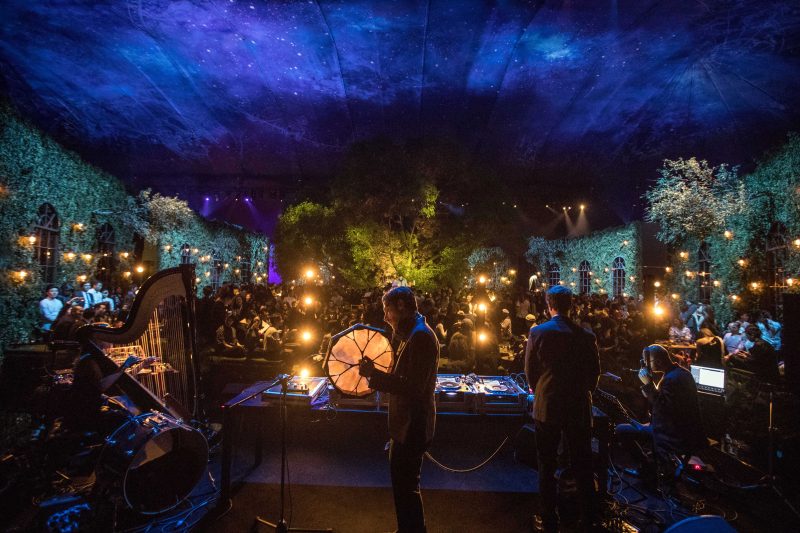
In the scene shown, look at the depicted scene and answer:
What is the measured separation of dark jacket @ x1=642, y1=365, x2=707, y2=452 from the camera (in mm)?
3674

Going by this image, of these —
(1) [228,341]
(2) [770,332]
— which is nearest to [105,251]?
(1) [228,341]

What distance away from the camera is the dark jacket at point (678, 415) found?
3.67 meters

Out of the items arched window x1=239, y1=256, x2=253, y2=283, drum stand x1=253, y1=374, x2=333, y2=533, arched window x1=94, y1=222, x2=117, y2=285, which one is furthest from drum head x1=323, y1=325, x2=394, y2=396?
arched window x1=239, y1=256, x2=253, y2=283

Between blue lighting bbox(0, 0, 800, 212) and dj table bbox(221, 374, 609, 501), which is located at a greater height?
blue lighting bbox(0, 0, 800, 212)

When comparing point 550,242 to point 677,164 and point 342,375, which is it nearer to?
point 677,164

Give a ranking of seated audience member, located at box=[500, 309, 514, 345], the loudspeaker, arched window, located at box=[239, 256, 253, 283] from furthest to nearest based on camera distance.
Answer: arched window, located at box=[239, 256, 253, 283], seated audience member, located at box=[500, 309, 514, 345], the loudspeaker

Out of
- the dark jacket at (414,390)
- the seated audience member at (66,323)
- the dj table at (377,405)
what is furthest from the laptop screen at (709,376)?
the seated audience member at (66,323)

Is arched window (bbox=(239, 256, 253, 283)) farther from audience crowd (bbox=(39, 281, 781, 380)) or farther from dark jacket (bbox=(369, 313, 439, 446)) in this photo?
dark jacket (bbox=(369, 313, 439, 446))

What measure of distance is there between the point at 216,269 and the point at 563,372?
22.8 meters

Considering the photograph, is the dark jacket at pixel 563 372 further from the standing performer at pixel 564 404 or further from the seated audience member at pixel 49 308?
the seated audience member at pixel 49 308

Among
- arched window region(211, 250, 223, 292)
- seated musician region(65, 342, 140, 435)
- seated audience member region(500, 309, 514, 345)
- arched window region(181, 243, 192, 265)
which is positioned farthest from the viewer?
arched window region(211, 250, 223, 292)

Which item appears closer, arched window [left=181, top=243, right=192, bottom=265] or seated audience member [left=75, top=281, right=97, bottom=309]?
seated audience member [left=75, top=281, right=97, bottom=309]

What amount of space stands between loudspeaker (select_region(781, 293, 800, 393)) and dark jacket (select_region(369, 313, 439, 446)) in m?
4.22

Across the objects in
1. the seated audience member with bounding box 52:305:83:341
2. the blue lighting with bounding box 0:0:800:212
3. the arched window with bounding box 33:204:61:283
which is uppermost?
the blue lighting with bounding box 0:0:800:212
